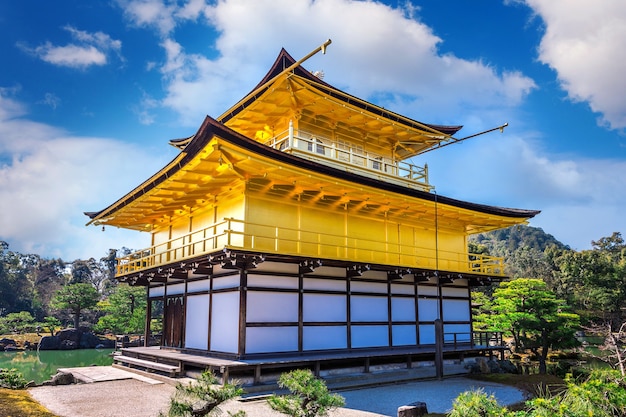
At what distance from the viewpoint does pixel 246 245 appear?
14023 millimetres

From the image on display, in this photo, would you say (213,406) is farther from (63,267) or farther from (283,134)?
(63,267)

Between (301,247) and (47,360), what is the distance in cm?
2384

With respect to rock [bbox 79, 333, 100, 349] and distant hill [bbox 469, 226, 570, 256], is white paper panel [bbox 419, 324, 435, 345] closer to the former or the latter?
rock [bbox 79, 333, 100, 349]

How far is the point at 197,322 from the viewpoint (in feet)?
52.4

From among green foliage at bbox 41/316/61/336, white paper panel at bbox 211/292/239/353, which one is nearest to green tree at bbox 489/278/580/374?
white paper panel at bbox 211/292/239/353

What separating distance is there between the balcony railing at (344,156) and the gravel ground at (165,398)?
8315mm

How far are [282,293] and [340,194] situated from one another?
399cm

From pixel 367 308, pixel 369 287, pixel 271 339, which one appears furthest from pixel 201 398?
pixel 369 287

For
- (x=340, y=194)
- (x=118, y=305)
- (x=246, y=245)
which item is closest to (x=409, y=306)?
(x=340, y=194)

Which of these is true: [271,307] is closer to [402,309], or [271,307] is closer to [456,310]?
[402,309]

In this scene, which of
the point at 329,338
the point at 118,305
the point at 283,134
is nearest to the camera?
the point at 329,338

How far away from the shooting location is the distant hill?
128 m

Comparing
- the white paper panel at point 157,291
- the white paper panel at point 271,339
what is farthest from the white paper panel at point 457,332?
the white paper panel at point 157,291

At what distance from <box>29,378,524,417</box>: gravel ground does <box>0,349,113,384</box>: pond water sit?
38.3 ft
